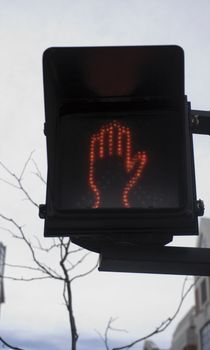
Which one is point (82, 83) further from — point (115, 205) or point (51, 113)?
point (115, 205)

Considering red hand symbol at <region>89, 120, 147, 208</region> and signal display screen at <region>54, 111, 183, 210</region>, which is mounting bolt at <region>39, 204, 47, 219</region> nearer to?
signal display screen at <region>54, 111, 183, 210</region>

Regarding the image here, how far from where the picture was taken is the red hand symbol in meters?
1.98

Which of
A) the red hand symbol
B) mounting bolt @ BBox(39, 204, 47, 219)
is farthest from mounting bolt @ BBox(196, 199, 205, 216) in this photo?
mounting bolt @ BBox(39, 204, 47, 219)

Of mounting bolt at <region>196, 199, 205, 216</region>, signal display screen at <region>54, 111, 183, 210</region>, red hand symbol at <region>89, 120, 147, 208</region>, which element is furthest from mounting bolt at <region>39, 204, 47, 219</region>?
mounting bolt at <region>196, 199, 205, 216</region>

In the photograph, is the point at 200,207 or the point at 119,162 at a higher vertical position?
the point at 119,162

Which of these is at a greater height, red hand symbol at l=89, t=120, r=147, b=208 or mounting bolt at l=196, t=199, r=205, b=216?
red hand symbol at l=89, t=120, r=147, b=208

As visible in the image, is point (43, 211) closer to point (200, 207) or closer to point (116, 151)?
point (116, 151)

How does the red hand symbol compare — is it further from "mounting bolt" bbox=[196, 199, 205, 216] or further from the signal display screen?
"mounting bolt" bbox=[196, 199, 205, 216]

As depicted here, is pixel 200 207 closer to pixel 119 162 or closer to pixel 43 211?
pixel 119 162

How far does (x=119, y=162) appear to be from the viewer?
2.01m

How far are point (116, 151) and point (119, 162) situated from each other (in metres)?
0.04

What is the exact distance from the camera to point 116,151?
2.03m

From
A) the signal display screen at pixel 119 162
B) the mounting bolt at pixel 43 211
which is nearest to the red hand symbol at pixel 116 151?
the signal display screen at pixel 119 162

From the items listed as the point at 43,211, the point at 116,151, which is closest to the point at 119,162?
the point at 116,151
